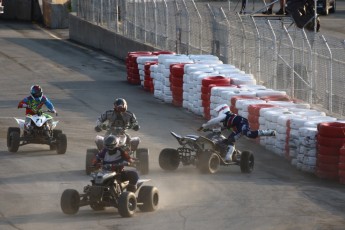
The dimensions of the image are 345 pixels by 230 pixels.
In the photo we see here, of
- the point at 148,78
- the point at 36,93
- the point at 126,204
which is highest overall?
the point at 36,93

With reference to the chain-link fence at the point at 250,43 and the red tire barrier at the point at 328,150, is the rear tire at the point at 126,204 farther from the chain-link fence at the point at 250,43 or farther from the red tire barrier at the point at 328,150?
the chain-link fence at the point at 250,43

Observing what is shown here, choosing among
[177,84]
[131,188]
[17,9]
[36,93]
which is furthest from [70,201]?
[17,9]

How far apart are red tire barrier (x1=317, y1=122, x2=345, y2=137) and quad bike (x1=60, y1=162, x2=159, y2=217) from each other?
4.74 m

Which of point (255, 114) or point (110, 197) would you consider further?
point (255, 114)

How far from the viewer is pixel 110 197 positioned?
16.6 meters

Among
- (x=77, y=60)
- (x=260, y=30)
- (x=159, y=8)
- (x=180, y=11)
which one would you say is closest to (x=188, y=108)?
(x=260, y=30)

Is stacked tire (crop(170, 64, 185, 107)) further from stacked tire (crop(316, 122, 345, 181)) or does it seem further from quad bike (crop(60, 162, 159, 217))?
quad bike (crop(60, 162, 159, 217))

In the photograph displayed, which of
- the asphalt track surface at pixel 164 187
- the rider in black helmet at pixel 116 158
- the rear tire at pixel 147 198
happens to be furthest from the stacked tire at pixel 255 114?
the rear tire at pixel 147 198

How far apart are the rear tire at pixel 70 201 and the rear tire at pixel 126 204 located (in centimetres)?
67

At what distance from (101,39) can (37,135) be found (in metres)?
23.2

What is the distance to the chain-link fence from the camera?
26.1 m

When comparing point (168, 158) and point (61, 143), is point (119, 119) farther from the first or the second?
point (61, 143)

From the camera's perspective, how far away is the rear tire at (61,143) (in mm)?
22227

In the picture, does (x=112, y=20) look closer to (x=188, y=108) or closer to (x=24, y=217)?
(x=188, y=108)
